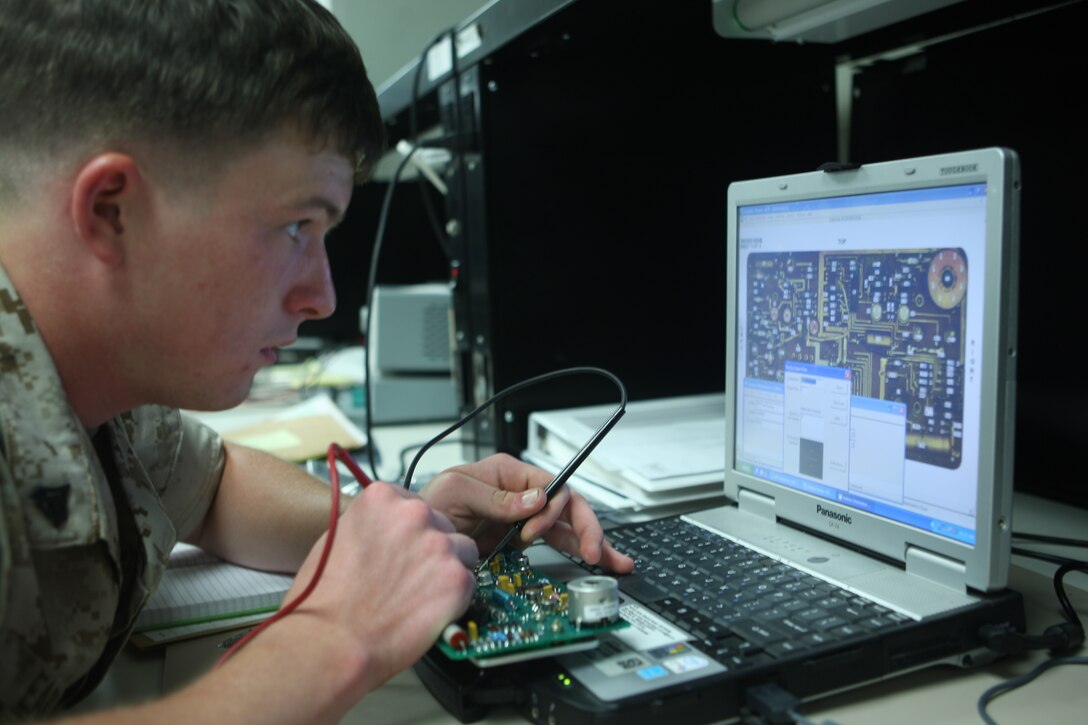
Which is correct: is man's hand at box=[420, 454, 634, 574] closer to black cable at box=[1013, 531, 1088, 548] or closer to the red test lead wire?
the red test lead wire

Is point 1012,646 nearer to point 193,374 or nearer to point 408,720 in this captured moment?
point 408,720

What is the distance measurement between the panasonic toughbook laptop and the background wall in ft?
4.18

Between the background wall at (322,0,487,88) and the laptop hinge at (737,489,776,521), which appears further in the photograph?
the background wall at (322,0,487,88)

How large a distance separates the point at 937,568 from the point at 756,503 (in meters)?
0.21

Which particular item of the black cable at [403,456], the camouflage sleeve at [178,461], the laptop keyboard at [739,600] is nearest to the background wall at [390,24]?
the black cable at [403,456]

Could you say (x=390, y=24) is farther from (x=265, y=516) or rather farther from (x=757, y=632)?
(x=757, y=632)

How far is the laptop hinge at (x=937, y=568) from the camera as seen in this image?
0.62 metres

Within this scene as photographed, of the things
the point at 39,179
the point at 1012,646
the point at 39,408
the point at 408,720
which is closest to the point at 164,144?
the point at 39,179

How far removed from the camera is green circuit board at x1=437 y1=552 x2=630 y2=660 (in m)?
0.54

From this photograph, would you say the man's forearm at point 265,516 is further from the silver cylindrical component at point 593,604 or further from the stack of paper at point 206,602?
the silver cylindrical component at point 593,604

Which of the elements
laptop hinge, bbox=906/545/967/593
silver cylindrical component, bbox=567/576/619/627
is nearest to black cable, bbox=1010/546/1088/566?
laptop hinge, bbox=906/545/967/593

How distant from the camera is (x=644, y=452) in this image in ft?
3.26

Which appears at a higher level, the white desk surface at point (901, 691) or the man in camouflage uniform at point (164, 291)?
the man in camouflage uniform at point (164, 291)

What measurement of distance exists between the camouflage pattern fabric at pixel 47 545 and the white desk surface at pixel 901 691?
0.15 feet
